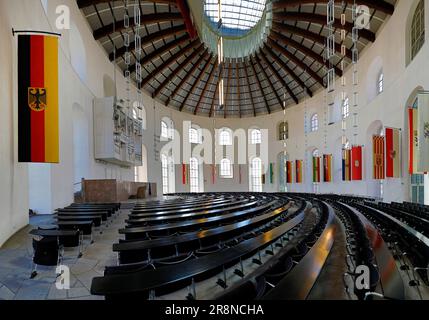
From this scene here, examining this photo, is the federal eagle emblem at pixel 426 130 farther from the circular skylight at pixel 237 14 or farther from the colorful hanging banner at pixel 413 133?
the circular skylight at pixel 237 14

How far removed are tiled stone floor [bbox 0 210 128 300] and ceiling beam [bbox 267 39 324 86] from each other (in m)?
17.8

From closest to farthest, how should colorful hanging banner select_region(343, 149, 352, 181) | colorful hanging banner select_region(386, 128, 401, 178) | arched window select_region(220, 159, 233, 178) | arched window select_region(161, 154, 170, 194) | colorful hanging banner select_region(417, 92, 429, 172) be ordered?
colorful hanging banner select_region(417, 92, 429, 172) → colorful hanging banner select_region(386, 128, 401, 178) → colorful hanging banner select_region(343, 149, 352, 181) → arched window select_region(161, 154, 170, 194) → arched window select_region(220, 159, 233, 178)

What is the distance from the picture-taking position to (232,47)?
2230 cm

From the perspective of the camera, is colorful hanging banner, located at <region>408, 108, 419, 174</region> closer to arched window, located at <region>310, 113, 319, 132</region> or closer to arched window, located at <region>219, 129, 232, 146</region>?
arched window, located at <region>310, 113, 319, 132</region>

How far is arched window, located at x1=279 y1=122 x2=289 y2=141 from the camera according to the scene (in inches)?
974

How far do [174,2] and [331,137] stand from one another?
1396 cm

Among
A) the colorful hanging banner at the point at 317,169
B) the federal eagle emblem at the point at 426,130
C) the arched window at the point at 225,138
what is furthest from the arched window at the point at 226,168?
the federal eagle emblem at the point at 426,130

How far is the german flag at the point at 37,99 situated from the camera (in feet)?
18.2

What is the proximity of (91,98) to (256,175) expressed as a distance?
17443 mm

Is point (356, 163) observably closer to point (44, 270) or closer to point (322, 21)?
point (322, 21)

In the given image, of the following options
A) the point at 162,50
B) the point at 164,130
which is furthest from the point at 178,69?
the point at 164,130

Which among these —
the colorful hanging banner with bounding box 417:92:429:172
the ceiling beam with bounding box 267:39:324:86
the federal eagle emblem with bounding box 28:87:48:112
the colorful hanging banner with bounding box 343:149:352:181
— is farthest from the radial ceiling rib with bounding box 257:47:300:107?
the federal eagle emblem with bounding box 28:87:48:112

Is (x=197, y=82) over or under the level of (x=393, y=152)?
over
